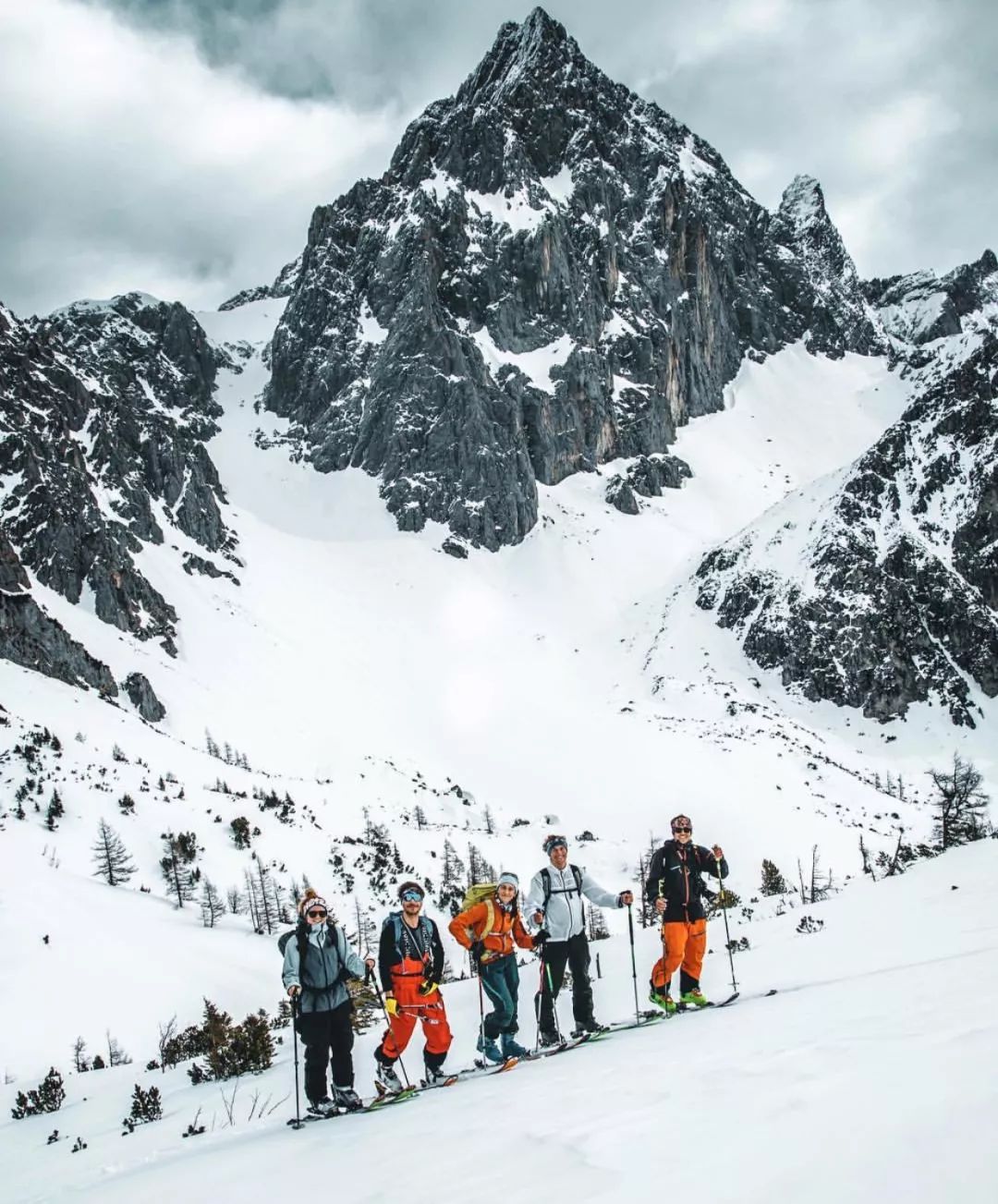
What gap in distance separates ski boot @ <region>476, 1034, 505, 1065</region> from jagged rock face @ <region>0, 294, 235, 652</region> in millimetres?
68127

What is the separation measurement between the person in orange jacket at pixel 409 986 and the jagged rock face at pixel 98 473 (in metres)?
67.9

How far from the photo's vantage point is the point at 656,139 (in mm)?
184375

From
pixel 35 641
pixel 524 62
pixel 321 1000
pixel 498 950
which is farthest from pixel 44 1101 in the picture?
pixel 524 62

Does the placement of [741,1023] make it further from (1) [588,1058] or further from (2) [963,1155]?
(2) [963,1155]

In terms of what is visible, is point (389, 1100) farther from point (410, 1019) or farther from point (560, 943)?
point (560, 943)

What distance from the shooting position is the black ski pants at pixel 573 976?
941 cm

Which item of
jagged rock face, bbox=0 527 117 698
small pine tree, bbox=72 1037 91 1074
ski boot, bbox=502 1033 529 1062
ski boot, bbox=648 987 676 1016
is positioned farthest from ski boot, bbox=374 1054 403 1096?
jagged rock face, bbox=0 527 117 698

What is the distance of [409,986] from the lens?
8.69m

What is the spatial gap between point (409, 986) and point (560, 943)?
1.91m

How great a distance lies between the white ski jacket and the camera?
947 centimetres

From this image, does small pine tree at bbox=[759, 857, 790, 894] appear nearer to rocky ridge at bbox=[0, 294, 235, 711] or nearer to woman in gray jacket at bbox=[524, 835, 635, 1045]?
woman in gray jacket at bbox=[524, 835, 635, 1045]

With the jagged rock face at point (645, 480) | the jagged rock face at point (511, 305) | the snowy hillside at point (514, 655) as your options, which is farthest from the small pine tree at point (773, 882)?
the jagged rock face at point (645, 480)

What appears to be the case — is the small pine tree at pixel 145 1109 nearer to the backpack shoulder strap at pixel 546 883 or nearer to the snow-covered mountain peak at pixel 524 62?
the backpack shoulder strap at pixel 546 883

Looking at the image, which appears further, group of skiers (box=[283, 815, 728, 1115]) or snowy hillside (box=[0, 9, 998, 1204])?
group of skiers (box=[283, 815, 728, 1115])
